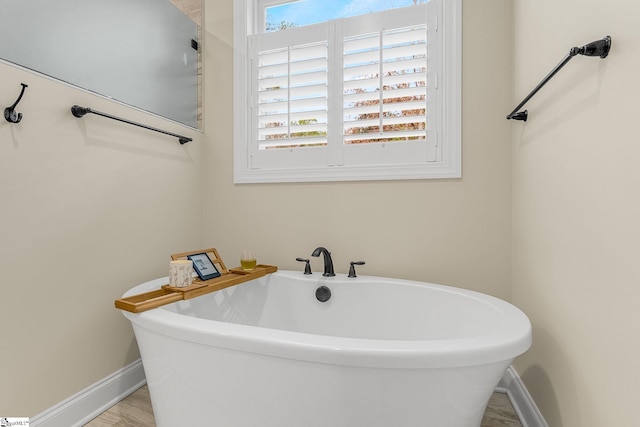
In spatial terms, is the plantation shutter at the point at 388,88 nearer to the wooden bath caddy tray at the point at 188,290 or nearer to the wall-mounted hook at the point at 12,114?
the wooden bath caddy tray at the point at 188,290

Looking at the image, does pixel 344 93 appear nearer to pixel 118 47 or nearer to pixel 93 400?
pixel 118 47

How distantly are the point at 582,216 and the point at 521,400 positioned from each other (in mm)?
981

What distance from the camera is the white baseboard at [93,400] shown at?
134cm

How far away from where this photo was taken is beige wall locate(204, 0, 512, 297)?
68.3 inches

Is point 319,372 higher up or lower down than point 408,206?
lower down

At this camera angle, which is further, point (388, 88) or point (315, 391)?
point (388, 88)

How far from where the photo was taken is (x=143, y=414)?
4.98 ft

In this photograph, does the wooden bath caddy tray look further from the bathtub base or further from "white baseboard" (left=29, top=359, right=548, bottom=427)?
"white baseboard" (left=29, top=359, right=548, bottom=427)

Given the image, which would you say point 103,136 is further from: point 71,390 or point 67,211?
point 71,390

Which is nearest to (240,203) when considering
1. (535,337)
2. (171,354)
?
(171,354)

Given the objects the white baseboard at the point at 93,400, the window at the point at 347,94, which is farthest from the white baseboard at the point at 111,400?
the window at the point at 347,94

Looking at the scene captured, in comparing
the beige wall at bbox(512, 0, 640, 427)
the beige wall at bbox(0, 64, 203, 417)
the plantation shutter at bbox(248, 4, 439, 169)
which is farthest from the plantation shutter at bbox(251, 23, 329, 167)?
the beige wall at bbox(512, 0, 640, 427)

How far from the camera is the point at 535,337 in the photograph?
1.35 m

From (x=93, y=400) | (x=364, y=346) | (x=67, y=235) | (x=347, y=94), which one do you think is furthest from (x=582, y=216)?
(x=93, y=400)
